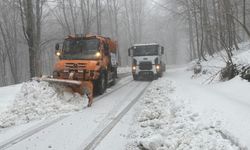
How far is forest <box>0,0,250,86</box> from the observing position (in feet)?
68.8

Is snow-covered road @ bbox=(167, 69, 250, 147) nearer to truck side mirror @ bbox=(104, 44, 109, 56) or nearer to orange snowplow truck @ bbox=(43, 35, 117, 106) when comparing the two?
orange snowplow truck @ bbox=(43, 35, 117, 106)

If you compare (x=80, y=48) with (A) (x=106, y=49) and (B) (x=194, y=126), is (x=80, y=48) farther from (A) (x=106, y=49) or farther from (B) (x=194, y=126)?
(B) (x=194, y=126)

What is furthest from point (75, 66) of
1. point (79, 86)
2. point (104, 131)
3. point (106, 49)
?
point (104, 131)

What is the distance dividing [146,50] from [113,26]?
147ft

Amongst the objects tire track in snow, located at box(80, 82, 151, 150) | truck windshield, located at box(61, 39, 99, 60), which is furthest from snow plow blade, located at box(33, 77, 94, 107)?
truck windshield, located at box(61, 39, 99, 60)

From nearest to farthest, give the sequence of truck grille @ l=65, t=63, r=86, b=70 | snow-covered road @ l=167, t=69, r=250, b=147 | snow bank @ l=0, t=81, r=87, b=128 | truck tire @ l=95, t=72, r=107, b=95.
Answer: snow-covered road @ l=167, t=69, r=250, b=147, snow bank @ l=0, t=81, r=87, b=128, truck grille @ l=65, t=63, r=86, b=70, truck tire @ l=95, t=72, r=107, b=95

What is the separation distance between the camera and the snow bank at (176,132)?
612cm

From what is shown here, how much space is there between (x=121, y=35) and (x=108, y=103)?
6285cm

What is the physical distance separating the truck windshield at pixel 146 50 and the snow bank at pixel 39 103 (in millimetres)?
13089

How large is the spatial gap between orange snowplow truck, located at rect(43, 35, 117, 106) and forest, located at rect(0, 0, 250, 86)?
11.1ft

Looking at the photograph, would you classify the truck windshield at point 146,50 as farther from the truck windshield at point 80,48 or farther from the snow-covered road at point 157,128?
the snow-covered road at point 157,128

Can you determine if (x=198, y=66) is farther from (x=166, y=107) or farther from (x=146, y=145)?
(x=146, y=145)

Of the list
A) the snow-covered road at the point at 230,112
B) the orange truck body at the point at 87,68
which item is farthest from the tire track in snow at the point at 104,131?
the orange truck body at the point at 87,68

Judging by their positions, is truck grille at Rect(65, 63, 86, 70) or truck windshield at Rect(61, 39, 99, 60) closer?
truck grille at Rect(65, 63, 86, 70)
